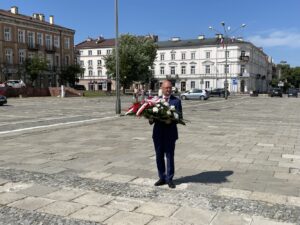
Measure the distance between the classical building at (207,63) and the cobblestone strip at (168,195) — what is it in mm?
89160

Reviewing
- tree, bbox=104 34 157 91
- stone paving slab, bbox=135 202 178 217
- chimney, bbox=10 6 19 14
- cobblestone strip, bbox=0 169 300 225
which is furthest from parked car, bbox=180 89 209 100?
stone paving slab, bbox=135 202 178 217

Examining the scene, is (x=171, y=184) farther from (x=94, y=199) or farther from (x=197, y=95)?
(x=197, y=95)

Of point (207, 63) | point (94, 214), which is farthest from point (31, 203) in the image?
point (207, 63)

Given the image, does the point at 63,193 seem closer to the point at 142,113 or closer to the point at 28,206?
the point at 28,206

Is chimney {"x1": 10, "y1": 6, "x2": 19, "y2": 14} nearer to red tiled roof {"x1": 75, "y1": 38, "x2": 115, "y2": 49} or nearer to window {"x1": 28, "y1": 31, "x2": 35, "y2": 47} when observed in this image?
window {"x1": 28, "y1": 31, "x2": 35, "y2": 47}

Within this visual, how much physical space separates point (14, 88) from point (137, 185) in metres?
50.6

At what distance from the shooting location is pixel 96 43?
115500mm

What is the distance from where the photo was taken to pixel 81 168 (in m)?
8.14

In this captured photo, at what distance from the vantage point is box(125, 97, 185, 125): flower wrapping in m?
6.36

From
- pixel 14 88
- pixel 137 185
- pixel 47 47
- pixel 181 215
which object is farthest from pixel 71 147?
pixel 47 47

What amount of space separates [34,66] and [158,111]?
61947mm

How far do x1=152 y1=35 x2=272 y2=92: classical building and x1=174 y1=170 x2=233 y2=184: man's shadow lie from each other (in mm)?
87994

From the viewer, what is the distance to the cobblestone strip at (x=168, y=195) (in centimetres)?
→ 546

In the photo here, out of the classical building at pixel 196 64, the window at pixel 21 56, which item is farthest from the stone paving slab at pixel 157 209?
the classical building at pixel 196 64
